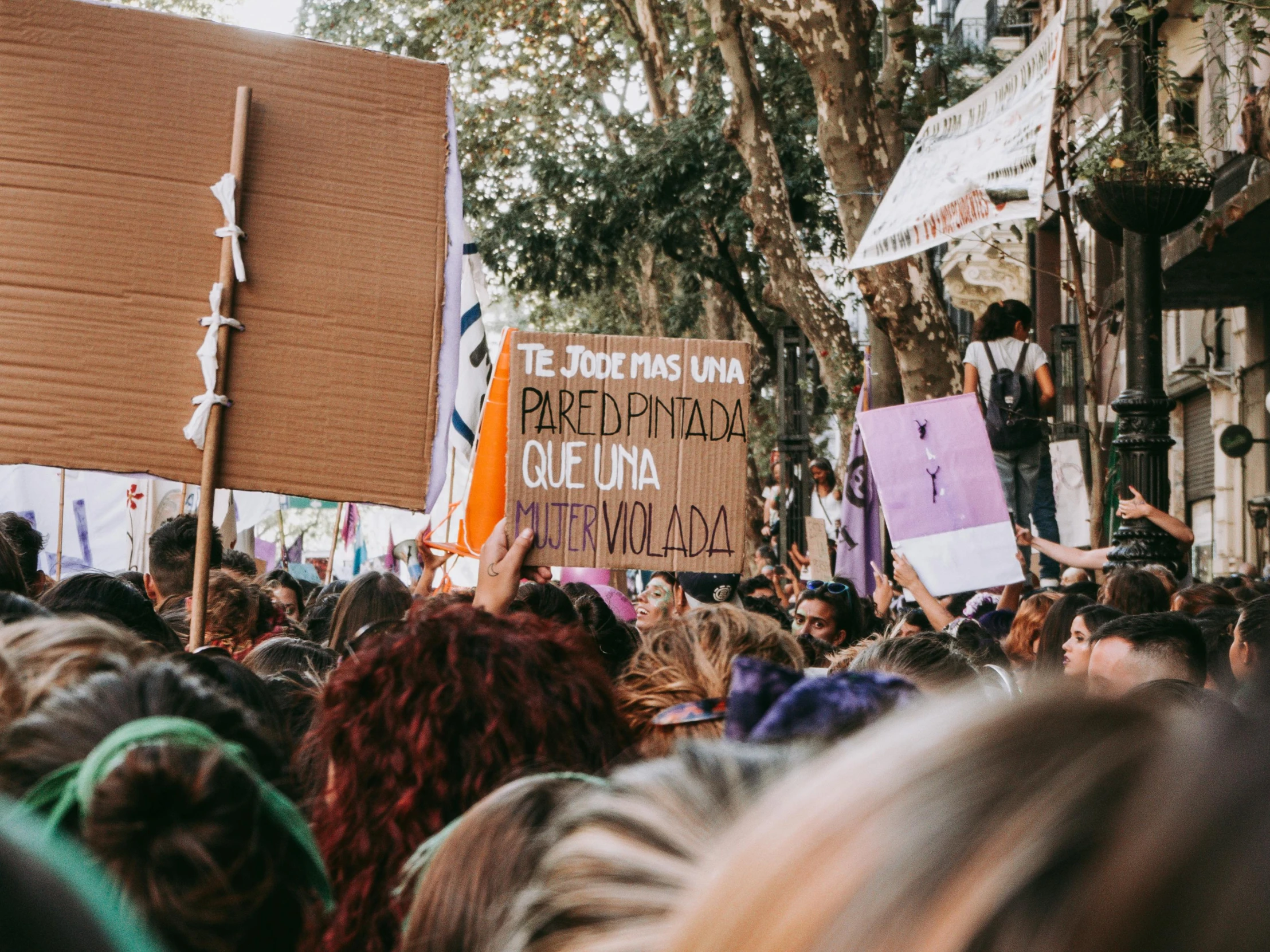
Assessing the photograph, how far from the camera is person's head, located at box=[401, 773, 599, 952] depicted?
5.02 feet

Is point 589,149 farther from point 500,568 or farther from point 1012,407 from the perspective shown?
point 500,568

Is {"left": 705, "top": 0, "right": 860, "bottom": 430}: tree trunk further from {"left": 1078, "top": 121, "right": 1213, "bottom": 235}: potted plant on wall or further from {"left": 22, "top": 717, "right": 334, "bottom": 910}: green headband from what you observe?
{"left": 22, "top": 717, "right": 334, "bottom": 910}: green headband

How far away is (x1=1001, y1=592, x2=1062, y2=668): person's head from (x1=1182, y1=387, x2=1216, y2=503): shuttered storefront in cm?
1410

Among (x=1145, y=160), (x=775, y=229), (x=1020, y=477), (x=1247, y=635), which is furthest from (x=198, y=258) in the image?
(x=775, y=229)

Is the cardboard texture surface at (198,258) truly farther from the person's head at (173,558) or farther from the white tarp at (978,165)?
the white tarp at (978,165)

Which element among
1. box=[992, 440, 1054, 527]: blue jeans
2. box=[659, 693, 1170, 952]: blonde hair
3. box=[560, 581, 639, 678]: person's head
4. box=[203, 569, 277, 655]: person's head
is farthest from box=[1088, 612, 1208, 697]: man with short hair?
box=[992, 440, 1054, 527]: blue jeans

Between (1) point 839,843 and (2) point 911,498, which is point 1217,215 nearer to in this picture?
(2) point 911,498

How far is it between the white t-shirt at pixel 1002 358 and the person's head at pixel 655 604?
2287 millimetres

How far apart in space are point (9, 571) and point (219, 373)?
2.65 ft

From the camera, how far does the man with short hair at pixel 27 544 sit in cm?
664

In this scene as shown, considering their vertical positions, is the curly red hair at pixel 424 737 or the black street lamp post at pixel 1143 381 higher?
the black street lamp post at pixel 1143 381

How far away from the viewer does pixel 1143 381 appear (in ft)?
25.1

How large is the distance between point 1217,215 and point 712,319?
16065 millimetres

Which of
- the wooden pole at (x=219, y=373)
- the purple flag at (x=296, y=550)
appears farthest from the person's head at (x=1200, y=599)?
the purple flag at (x=296, y=550)
